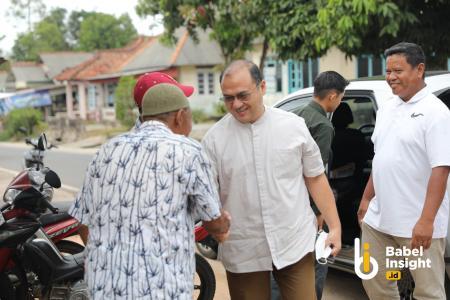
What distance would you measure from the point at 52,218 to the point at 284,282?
6.41 ft

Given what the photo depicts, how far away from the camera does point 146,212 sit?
81.3 inches

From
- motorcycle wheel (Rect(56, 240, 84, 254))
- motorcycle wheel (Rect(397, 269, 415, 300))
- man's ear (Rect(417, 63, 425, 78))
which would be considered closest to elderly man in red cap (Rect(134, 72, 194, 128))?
man's ear (Rect(417, 63, 425, 78))

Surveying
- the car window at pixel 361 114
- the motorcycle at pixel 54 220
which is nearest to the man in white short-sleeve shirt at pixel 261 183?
the motorcycle at pixel 54 220

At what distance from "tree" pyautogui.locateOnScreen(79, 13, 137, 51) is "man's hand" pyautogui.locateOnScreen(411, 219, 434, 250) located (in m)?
58.6

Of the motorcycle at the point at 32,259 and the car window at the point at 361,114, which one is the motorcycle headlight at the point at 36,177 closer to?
the motorcycle at the point at 32,259

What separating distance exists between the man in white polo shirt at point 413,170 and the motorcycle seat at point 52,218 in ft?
7.15

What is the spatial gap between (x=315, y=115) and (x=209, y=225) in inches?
64.7

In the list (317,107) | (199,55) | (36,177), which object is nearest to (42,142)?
(36,177)

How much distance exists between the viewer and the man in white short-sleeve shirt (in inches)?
106

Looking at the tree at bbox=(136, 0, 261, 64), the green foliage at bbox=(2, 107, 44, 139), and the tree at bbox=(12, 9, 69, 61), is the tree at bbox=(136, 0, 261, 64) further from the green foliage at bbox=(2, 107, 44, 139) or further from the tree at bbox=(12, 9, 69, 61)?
the tree at bbox=(12, 9, 69, 61)

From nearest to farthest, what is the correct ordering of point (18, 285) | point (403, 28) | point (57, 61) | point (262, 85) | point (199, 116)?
point (262, 85)
point (18, 285)
point (403, 28)
point (199, 116)
point (57, 61)

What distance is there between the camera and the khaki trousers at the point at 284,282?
278cm

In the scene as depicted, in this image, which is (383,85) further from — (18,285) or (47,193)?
(18,285)

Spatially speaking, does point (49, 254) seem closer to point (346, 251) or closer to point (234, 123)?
point (234, 123)
